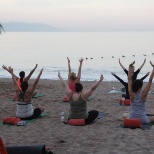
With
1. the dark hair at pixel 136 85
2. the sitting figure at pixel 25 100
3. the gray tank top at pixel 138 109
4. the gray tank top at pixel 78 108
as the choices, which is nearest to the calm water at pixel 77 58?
the sitting figure at pixel 25 100

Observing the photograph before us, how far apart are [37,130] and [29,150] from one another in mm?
2521

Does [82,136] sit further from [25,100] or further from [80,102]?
[25,100]

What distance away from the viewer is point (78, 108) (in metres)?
7.00

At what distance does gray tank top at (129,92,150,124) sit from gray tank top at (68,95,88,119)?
1.03m

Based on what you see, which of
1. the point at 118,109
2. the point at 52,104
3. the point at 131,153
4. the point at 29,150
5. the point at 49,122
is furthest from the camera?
the point at 52,104

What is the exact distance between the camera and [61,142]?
227 inches

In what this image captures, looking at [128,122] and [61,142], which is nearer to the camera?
[61,142]

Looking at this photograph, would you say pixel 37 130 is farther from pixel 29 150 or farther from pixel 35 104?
pixel 35 104

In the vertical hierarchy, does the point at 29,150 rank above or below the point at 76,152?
above

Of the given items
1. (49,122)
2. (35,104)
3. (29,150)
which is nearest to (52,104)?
(35,104)

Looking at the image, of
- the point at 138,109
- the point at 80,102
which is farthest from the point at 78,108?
the point at 138,109

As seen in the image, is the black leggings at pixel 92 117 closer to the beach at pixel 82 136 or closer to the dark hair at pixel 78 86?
the beach at pixel 82 136

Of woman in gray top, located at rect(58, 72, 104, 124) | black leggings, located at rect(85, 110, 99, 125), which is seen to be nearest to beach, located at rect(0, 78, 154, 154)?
black leggings, located at rect(85, 110, 99, 125)

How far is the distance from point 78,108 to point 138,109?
1309 mm
